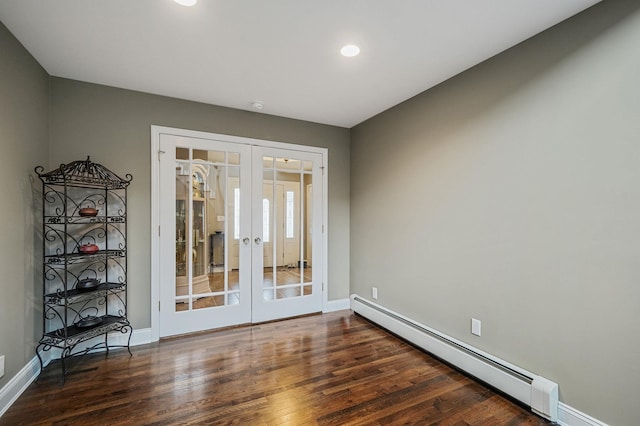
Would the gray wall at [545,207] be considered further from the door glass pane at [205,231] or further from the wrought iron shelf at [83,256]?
the wrought iron shelf at [83,256]

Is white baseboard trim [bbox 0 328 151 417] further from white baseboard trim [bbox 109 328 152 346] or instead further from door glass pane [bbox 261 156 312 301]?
door glass pane [bbox 261 156 312 301]

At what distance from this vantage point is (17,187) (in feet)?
6.99

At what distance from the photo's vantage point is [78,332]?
242cm

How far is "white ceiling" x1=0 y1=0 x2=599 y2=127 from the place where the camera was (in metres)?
1.78

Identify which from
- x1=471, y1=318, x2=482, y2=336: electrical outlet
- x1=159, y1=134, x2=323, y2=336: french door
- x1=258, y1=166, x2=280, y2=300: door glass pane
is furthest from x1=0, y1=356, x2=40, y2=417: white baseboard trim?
x1=471, y1=318, x2=482, y2=336: electrical outlet

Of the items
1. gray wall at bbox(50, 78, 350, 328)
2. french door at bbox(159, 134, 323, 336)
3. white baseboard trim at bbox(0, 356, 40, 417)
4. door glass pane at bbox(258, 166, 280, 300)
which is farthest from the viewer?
door glass pane at bbox(258, 166, 280, 300)

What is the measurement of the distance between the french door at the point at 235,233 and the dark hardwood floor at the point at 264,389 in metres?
0.52

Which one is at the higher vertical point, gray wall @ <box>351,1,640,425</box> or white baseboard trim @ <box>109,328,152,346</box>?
gray wall @ <box>351,1,640,425</box>

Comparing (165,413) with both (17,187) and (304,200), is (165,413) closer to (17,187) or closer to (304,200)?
(17,187)

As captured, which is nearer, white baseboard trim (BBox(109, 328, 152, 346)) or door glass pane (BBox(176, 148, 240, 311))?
white baseboard trim (BBox(109, 328, 152, 346))

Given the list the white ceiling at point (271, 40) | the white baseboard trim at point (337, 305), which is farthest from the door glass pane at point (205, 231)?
the white baseboard trim at point (337, 305)

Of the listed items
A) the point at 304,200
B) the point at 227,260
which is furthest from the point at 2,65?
the point at 304,200

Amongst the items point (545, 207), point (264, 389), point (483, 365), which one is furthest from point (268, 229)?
point (545, 207)

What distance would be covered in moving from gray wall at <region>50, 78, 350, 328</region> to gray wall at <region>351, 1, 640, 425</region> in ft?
7.21
